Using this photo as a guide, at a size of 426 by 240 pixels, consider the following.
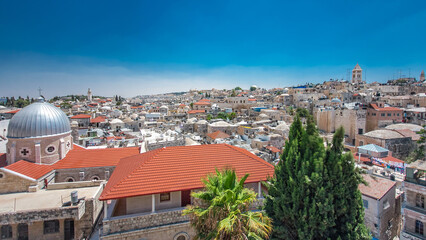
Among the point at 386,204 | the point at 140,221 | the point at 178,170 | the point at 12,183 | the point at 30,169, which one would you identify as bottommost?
the point at 386,204

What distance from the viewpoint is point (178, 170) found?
31.6ft

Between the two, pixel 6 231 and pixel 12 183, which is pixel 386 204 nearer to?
pixel 6 231

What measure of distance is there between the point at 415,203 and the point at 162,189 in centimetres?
1424

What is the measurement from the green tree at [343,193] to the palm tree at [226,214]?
10.1 feet

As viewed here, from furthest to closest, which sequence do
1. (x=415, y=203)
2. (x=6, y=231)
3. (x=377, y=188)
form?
(x=377, y=188), (x=415, y=203), (x=6, y=231)

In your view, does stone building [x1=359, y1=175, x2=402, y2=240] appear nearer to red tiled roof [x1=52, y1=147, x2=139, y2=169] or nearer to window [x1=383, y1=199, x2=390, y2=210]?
window [x1=383, y1=199, x2=390, y2=210]

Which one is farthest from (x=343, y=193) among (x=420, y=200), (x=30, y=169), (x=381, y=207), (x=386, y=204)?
(x=30, y=169)

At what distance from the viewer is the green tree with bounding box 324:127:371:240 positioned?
7672mm

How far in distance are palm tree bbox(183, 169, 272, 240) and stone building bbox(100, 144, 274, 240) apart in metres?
2.21

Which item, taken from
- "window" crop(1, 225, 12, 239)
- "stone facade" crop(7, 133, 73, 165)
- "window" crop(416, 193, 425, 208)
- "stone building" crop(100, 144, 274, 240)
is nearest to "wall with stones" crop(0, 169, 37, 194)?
"stone facade" crop(7, 133, 73, 165)

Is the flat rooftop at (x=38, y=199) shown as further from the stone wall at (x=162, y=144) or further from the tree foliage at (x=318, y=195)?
the tree foliage at (x=318, y=195)

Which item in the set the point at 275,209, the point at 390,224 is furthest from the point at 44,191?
the point at 390,224

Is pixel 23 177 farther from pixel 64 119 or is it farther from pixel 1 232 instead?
pixel 64 119

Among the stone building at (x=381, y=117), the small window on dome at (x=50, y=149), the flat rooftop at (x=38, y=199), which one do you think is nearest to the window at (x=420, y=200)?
the flat rooftop at (x=38, y=199)
